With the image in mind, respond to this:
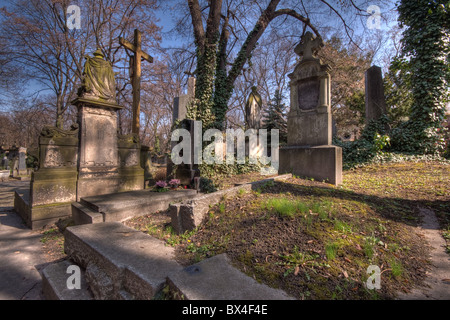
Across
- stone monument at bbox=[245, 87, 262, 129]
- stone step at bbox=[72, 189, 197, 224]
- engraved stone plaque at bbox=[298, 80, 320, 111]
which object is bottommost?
stone step at bbox=[72, 189, 197, 224]

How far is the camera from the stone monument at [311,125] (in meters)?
5.46

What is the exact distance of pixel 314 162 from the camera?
18.6ft

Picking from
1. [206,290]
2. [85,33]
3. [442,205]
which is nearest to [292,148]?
[442,205]

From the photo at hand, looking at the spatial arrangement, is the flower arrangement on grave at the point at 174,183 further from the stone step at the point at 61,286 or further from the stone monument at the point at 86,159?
the stone step at the point at 61,286

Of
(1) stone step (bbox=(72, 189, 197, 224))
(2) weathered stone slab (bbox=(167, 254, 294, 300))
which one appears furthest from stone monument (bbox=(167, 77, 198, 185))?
(2) weathered stone slab (bbox=(167, 254, 294, 300))

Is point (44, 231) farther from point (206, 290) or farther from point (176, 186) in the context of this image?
point (206, 290)

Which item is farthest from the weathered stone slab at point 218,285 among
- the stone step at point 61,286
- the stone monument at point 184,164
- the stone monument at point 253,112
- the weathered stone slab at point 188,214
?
the stone monument at point 253,112

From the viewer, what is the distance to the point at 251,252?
79.2 inches

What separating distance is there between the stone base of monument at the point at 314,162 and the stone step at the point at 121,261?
4.53 m

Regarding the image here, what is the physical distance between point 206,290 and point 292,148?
5292 mm

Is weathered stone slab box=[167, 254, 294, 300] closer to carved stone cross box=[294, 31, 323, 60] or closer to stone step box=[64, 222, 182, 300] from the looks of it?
stone step box=[64, 222, 182, 300]

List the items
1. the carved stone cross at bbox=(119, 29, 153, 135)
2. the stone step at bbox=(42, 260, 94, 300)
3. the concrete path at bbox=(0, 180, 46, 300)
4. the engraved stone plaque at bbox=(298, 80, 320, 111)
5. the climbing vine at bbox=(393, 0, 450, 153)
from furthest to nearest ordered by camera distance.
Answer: the climbing vine at bbox=(393, 0, 450, 153) < the carved stone cross at bbox=(119, 29, 153, 135) < the engraved stone plaque at bbox=(298, 80, 320, 111) < the concrete path at bbox=(0, 180, 46, 300) < the stone step at bbox=(42, 260, 94, 300)

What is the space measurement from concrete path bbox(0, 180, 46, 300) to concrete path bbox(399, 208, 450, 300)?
3605 mm

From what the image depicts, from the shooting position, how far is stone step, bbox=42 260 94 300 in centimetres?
189
